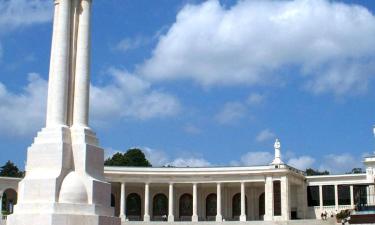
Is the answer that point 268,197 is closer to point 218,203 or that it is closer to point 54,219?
point 218,203

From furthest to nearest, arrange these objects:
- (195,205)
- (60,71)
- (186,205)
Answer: (186,205) → (195,205) → (60,71)

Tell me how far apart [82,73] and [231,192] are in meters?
60.0

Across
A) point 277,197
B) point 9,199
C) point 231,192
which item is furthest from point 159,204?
point 9,199

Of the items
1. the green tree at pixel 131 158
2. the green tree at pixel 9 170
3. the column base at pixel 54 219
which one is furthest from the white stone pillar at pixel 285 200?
the green tree at pixel 9 170

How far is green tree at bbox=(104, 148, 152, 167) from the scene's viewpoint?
116 metres

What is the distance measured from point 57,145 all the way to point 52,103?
6.83 ft

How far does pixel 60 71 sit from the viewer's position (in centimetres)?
2664

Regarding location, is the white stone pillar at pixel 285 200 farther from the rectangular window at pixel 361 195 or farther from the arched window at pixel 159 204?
the arched window at pixel 159 204

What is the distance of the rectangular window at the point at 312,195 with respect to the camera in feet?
273

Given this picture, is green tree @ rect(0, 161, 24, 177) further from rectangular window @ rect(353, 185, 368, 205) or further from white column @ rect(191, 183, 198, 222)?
rectangular window @ rect(353, 185, 368, 205)

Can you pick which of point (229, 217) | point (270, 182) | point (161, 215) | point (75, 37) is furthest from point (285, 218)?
point (75, 37)

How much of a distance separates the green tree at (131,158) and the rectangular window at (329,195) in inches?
1750

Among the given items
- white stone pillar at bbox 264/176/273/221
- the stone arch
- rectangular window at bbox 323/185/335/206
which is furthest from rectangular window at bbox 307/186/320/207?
the stone arch

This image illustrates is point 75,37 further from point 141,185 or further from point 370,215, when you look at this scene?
point 141,185
